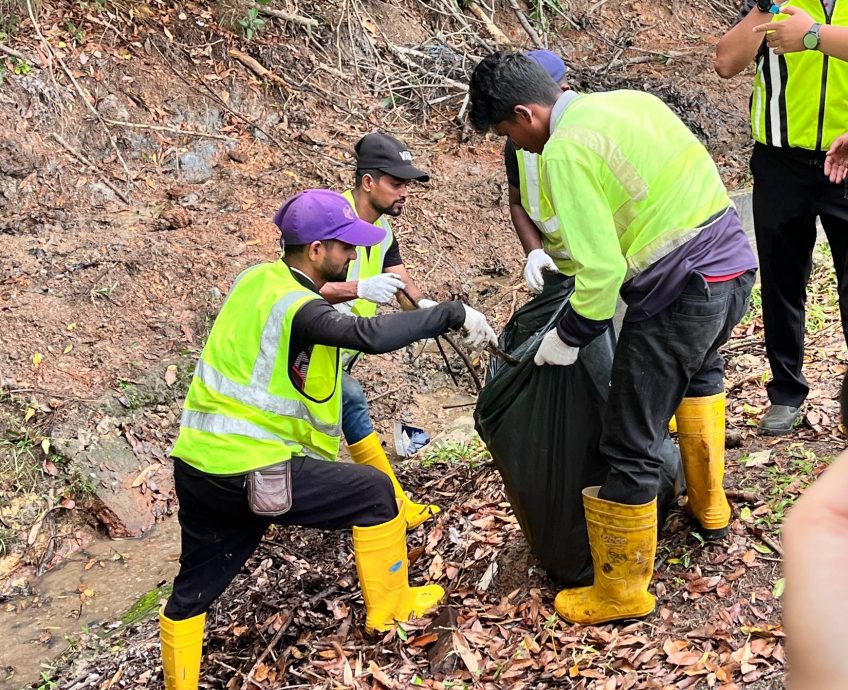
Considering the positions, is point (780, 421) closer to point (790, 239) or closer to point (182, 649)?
point (790, 239)

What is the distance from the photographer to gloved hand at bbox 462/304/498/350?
9.60 feet

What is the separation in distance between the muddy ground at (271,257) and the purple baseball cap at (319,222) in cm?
152

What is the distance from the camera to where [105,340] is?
551cm

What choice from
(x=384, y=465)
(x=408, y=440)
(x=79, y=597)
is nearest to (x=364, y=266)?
(x=384, y=465)

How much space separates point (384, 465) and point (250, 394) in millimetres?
1479

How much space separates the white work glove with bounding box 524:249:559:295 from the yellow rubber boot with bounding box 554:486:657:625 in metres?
0.97

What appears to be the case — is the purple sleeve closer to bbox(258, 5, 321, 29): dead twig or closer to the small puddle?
the small puddle

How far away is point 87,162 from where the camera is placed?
667cm

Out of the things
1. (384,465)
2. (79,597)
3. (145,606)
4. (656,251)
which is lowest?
(79,597)

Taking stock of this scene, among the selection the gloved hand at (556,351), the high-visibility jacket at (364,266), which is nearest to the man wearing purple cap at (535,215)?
the high-visibility jacket at (364,266)

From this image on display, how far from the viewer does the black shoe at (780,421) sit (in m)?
3.66

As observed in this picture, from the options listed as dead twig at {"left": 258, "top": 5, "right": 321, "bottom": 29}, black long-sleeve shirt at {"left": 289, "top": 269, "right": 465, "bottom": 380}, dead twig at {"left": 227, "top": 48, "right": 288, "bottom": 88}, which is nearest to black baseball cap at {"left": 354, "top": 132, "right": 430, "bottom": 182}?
black long-sleeve shirt at {"left": 289, "top": 269, "right": 465, "bottom": 380}

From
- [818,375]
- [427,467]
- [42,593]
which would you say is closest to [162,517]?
[42,593]

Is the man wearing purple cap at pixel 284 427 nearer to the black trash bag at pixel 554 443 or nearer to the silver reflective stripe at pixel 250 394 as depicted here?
the silver reflective stripe at pixel 250 394
